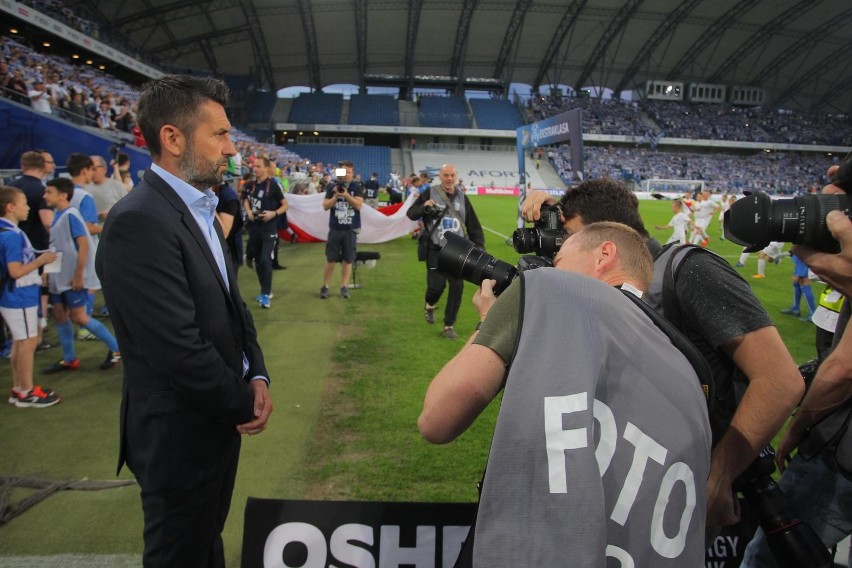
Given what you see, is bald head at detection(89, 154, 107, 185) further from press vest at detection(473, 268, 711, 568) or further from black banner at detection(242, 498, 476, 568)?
press vest at detection(473, 268, 711, 568)

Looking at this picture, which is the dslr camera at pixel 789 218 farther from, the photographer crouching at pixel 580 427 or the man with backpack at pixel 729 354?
the photographer crouching at pixel 580 427

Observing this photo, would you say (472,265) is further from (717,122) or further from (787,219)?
(717,122)

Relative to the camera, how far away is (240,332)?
215cm

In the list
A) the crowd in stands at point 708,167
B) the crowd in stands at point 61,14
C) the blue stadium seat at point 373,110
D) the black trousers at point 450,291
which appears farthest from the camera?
the blue stadium seat at point 373,110

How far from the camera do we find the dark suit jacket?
5.78 feet

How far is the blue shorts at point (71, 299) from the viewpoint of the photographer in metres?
5.02

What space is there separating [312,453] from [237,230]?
4.01 m

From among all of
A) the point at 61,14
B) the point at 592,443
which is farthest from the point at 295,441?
the point at 61,14

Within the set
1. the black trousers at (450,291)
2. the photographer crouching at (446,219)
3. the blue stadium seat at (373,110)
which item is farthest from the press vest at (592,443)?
the blue stadium seat at (373,110)

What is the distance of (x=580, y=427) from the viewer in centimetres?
96

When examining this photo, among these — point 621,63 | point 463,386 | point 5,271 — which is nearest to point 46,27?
point 5,271

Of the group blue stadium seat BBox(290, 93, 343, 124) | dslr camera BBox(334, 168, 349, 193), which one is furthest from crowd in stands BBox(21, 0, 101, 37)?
dslr camera BBox(334, 168, 349, 193)

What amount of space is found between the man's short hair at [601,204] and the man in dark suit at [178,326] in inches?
58.4

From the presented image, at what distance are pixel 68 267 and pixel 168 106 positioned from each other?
12.9 ft
